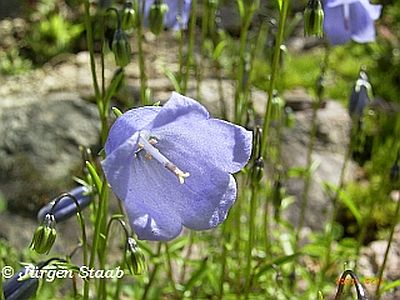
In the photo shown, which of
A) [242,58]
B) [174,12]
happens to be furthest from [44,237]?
[174,12]

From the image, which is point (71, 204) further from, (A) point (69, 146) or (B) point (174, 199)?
(A) point (69, 146)

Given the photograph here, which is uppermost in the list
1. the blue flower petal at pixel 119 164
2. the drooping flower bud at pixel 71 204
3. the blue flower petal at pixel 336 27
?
the blue flower petal at pixel 119 164

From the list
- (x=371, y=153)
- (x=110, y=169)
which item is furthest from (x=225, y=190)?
(x=371, y=153)

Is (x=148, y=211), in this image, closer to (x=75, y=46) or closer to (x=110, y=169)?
(x=110, y=169)

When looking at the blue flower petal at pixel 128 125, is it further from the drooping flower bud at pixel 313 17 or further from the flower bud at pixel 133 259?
the drooping flower bud at pixel 313 17

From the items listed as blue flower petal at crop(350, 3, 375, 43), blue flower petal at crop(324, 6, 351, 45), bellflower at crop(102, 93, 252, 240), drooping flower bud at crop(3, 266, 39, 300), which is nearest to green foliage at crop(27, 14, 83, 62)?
blue flower petal at crop(350, 3, 375, 43)

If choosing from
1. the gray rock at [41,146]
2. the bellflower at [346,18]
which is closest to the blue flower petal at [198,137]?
the bellflower at [346,18]
